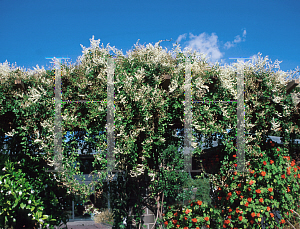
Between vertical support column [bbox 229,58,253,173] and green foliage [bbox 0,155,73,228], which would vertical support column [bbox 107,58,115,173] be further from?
vertical support column [bbox 229,58,253,173]

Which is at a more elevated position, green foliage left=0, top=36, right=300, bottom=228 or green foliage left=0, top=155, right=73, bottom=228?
green foliage left=0, top=36, right=300, bottom=228

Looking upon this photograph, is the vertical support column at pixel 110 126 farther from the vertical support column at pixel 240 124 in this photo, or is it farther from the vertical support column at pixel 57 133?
the vertical support column at pixel 240 124

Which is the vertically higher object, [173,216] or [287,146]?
[287,146]

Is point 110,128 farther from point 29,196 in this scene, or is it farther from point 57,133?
point 29,196

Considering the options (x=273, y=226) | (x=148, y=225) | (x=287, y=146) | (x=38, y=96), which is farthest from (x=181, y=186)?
(x=38, y=96)

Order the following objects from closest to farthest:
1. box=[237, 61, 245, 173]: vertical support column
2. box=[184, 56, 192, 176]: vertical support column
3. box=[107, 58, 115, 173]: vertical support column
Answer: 1. box=[107, 58, 115, 173]: vertical support column
2. box=[184, 56, 192, 176]: vertical support column
3. box=[237, 61, 245, 173]: vertical support column

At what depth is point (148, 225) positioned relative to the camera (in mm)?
4047

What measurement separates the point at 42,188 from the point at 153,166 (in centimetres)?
179

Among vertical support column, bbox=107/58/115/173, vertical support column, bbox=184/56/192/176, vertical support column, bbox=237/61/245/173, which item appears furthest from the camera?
vertical support column, bbox=237/61/245/173

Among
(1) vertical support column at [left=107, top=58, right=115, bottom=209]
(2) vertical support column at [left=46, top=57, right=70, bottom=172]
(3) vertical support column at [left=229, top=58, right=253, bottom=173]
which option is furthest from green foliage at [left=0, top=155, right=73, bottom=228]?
(3) vertical support column at [left=229, top=58, right=253, bottom=173]

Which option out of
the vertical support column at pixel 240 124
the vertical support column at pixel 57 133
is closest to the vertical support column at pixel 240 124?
the vertical support column at pixel 240 124

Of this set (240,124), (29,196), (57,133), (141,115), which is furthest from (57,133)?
(240,124)

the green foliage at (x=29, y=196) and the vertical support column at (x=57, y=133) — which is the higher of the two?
the vertical support column at (x=57, y=133)

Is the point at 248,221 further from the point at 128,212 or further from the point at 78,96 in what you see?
the point at 78,96
